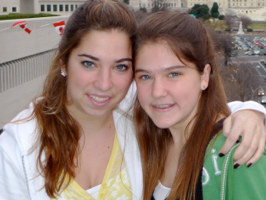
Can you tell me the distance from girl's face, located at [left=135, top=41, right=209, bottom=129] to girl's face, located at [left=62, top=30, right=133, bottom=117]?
0.20ft

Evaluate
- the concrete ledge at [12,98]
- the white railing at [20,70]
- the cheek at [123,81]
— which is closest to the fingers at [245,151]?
the cheek at [123,81]

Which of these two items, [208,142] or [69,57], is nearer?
[208,142]

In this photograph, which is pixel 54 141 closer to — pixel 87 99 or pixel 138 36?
pixel 87 99

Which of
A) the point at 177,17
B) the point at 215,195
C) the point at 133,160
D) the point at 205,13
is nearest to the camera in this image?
the point at 215,195

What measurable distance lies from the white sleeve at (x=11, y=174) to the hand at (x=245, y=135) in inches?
21.3

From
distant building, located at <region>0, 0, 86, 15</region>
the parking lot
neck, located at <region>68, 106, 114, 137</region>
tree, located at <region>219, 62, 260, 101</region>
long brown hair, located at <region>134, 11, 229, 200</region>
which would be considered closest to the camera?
long brown hair, located at <region>134, 11, 229, 200</region>

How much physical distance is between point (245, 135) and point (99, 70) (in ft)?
1.35

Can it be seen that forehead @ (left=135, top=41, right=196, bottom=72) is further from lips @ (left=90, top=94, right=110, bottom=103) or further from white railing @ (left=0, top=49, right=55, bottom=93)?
white railing @ (left=0, top=49, right=55, bottom=93)

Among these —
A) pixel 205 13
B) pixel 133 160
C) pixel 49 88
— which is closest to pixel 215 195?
pixel 133 160

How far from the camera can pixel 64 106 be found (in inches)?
46.4

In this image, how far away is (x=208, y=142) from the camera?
3.02 feet

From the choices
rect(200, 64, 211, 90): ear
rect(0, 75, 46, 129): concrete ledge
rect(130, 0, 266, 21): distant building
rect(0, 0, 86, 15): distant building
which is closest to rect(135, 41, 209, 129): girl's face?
rect(200, 64, 211, 90): ear

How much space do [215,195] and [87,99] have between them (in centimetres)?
44

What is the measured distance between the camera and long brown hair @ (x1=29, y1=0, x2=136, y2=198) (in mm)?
1070
